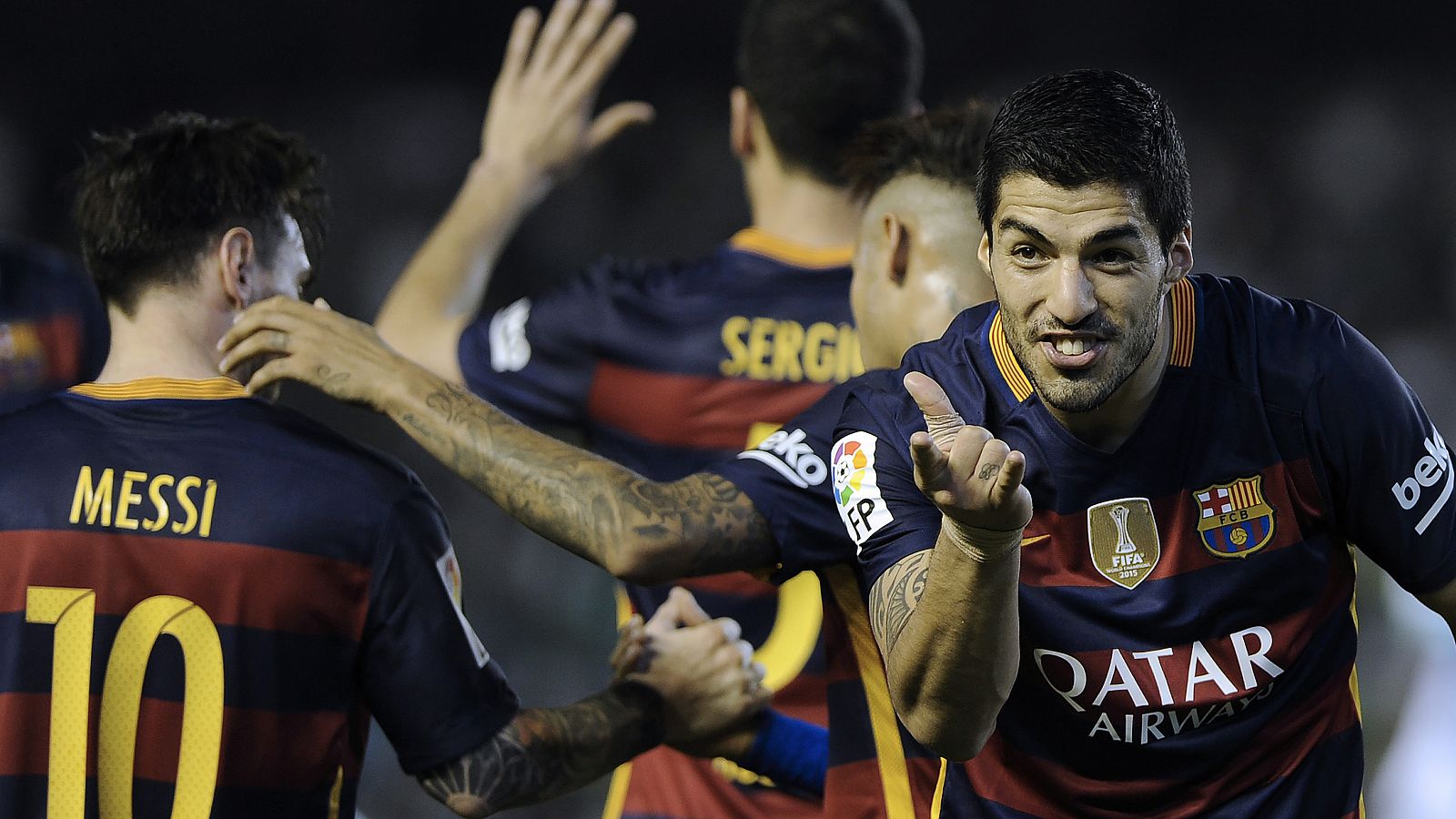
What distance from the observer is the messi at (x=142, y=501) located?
2531 mm

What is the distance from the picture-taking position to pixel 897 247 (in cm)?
302

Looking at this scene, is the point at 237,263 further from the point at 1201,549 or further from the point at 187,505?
the point at 1201,549

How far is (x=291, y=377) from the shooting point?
2.71 metres

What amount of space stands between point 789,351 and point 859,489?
131 cm

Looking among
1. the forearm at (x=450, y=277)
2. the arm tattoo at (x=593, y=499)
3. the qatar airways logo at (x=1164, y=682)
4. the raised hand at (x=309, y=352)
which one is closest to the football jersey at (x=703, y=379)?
the forearm at (x=450, y=277)

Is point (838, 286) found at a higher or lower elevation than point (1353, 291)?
higher

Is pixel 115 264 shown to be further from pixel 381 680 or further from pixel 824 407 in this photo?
pixel 824 407

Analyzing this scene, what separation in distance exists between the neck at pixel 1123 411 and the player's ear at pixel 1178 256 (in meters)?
0.07

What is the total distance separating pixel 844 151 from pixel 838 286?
1.46 ft

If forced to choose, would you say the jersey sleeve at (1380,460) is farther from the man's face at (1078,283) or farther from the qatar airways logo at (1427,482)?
the man's face at (1078,283)

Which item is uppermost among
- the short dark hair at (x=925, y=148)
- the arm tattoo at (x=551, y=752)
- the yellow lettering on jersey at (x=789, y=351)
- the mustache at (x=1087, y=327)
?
the short dark hair at (x=925, y=148)

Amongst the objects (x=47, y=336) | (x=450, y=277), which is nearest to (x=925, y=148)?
(x=450, y=277)

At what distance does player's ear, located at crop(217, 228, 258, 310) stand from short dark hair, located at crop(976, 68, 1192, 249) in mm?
1324

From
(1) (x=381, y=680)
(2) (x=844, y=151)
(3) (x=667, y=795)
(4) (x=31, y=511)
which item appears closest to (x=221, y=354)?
(4) (x=31, y=511)
